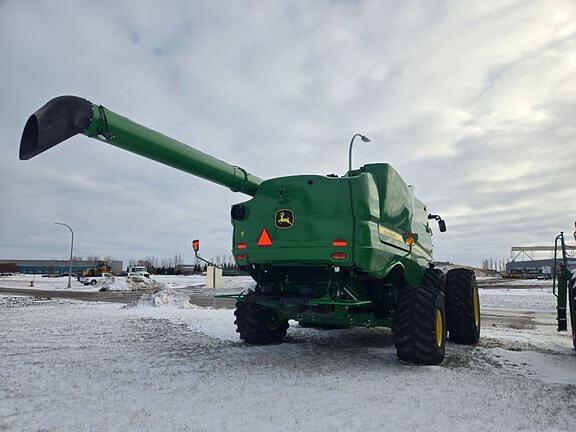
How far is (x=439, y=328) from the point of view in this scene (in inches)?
275

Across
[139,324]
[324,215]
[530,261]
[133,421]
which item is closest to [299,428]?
[133,421]

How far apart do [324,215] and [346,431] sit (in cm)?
351

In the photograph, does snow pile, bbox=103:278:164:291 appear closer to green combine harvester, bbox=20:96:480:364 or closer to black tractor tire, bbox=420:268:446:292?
green combine harvester, bbox=20:96:480:364

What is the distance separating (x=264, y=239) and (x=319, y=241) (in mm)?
987

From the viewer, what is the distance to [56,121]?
203 inches

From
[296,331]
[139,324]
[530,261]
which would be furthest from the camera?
[530,261]

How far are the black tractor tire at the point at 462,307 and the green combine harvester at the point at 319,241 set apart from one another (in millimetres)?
1634

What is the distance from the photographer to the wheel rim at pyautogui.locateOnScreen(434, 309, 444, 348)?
6.70 meters

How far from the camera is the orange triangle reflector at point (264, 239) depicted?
281 inches

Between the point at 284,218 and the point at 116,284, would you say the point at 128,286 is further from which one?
the point at 284,218

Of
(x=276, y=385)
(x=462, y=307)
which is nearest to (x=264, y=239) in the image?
(x=276, y=385)

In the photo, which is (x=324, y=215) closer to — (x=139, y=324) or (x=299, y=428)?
(x=299, y=428)

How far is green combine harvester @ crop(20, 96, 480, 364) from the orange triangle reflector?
17 mm

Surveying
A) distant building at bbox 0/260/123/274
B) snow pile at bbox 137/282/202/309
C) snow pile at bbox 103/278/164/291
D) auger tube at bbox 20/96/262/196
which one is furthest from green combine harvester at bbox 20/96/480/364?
distant building at bbox 0/260/123/274
